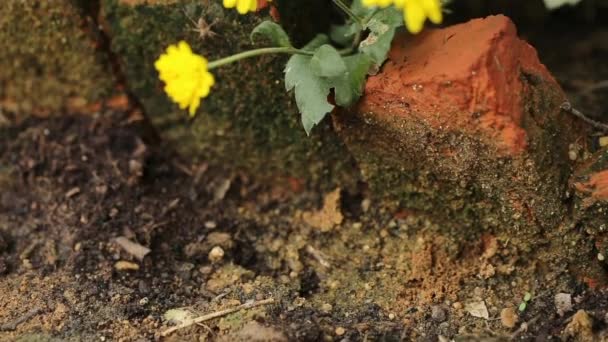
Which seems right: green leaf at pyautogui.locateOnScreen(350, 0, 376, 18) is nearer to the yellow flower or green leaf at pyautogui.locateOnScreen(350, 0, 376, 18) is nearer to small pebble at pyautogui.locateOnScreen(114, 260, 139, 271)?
the yellow flower

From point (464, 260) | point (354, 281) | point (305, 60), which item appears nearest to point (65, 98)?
point (305, 60)

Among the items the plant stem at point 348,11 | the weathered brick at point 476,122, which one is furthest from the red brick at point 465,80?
the plant stem at point 348,11

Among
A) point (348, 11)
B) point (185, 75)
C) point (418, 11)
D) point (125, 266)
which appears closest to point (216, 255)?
point (125, 266)

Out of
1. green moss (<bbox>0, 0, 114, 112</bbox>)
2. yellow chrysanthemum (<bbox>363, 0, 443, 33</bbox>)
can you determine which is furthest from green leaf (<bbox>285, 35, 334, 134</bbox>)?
green moss (<bbox>0, 0, 114, 112</bbox>)

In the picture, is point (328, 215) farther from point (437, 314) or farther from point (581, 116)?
point (581, 116)

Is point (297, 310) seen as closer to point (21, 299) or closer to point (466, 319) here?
point (466, 319)
